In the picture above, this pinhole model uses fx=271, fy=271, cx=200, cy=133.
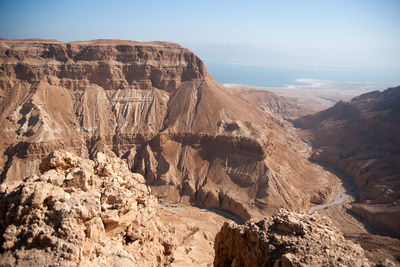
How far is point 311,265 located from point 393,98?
277 ft

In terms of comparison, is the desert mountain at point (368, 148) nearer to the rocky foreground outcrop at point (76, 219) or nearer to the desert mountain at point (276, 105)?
the desert mountain at point (276, 105)

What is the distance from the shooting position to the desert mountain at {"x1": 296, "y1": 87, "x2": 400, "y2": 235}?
4359 cm

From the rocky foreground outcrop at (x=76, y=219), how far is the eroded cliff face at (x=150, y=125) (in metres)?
29.4

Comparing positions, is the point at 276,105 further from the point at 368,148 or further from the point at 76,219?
the point at 76,219

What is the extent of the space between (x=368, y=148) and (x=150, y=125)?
49.8m

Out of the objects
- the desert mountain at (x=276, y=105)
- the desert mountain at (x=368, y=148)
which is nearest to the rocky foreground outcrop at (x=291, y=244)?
the desert mountain at (x=368, y=148)

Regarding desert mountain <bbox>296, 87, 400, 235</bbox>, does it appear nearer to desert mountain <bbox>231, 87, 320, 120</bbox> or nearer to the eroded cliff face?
the eroded cliff face

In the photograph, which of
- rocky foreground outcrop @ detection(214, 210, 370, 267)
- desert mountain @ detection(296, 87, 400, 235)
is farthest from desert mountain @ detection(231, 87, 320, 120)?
rocky foreground outcrop @ detection(214, 210, 370, 267)

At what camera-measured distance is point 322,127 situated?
8481 cm

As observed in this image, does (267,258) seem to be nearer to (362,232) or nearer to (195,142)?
(362,232)

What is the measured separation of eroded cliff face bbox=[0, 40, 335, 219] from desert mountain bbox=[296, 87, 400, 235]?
24.6 ft

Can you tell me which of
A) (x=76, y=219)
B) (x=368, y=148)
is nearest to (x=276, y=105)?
(x=368, y=148)

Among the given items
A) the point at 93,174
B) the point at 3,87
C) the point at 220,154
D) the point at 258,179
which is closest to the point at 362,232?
the point at 258,179

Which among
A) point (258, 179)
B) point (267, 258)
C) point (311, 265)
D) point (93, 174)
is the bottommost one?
point (258, 179)
